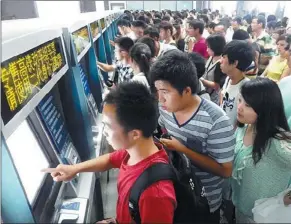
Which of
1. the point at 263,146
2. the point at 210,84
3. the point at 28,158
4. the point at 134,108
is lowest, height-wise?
the point at 210,84

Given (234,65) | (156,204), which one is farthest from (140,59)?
(156,204)

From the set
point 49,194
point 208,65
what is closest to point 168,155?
point 49,194

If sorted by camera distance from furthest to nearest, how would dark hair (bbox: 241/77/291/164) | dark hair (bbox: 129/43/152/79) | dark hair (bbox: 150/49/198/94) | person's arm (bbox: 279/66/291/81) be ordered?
person's arm (bbox: 279/66/291/81) → dark hair (bbox: 129/43/152/79) → dark hair (bbox: 241/77/291/164) → dark hair (bbox: 150/49/198/94)

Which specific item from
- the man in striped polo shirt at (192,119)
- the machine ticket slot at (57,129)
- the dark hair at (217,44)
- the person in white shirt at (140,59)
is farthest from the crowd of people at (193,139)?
the dark hair at (217,44)

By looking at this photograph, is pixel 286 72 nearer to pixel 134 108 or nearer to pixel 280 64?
pixel 280 64

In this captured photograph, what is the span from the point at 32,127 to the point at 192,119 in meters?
0.74

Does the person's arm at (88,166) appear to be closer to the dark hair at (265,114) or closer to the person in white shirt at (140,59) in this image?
the dark hair at (265,114)

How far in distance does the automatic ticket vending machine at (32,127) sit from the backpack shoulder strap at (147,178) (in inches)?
9.6

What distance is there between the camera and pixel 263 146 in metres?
1.36

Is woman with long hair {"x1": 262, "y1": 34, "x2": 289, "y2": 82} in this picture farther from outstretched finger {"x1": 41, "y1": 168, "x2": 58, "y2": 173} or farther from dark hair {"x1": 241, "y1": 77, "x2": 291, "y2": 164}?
outstretched finger {"x1": 41, "y1": 168, "x2": 58, "y2": 173}

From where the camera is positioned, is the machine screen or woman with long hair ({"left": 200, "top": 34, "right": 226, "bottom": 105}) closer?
the machine screen

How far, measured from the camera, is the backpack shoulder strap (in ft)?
2.97

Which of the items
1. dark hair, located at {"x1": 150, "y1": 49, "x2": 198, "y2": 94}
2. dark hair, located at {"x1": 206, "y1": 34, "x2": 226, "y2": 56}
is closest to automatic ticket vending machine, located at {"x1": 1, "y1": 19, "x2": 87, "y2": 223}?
dark hair, located at {"x1": 150, "y1": 49, "x2": 198, "y2": 94}

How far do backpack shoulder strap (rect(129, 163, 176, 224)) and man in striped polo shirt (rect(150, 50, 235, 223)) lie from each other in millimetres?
316
